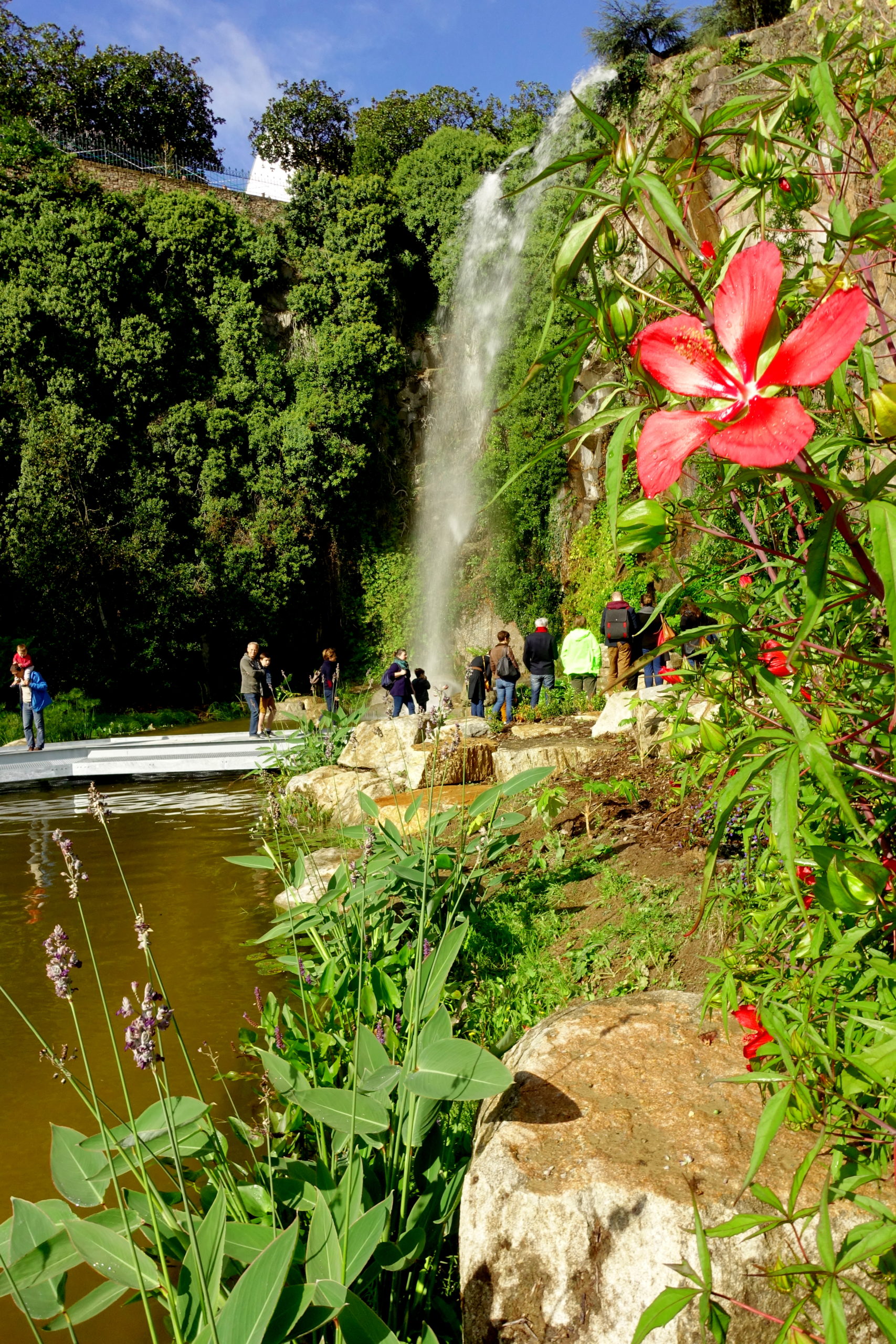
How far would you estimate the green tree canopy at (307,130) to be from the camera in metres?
26.2

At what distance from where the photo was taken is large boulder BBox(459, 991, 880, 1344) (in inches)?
61.8

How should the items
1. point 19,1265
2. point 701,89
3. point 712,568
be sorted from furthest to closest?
point 701,89
point 712,568
point 19,1265

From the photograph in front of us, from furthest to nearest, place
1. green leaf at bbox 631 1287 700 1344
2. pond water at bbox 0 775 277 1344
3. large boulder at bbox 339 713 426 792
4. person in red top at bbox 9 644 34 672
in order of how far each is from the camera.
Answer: person in red top at bbox 9 644 34 672 → large boulder at bbox 339 713 426 792 → pond water at bbox 0 775 277 1344 → green leaf at bbox 631 1287 700 1344

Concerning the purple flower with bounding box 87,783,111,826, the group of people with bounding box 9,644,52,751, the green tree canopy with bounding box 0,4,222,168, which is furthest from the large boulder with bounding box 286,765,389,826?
the green tree canopy with bounding box 0,4,222,168

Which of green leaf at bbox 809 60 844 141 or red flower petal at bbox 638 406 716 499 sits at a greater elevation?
green leaf at bbox 809 60 844 141

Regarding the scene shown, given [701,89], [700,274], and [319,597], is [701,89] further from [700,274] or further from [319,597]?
[700,274]

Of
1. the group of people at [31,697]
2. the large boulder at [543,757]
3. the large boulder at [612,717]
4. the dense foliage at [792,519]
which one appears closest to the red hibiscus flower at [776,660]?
the dense foliage at [792,519]

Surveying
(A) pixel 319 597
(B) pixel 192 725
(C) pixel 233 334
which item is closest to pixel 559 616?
(A) pixel 319 597

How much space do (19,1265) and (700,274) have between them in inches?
68.8

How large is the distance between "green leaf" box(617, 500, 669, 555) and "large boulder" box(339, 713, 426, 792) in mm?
5941

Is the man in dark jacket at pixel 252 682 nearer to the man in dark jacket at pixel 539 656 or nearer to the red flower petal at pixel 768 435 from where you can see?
the man in dark jacket at pixel 539 656

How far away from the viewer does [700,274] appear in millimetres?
1201

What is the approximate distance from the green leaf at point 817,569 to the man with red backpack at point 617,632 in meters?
10.0

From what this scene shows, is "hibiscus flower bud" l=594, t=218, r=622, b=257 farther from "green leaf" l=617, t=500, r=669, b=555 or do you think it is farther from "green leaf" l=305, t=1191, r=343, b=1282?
"green leaf" l=305, t=1191, r=343, b=1282
